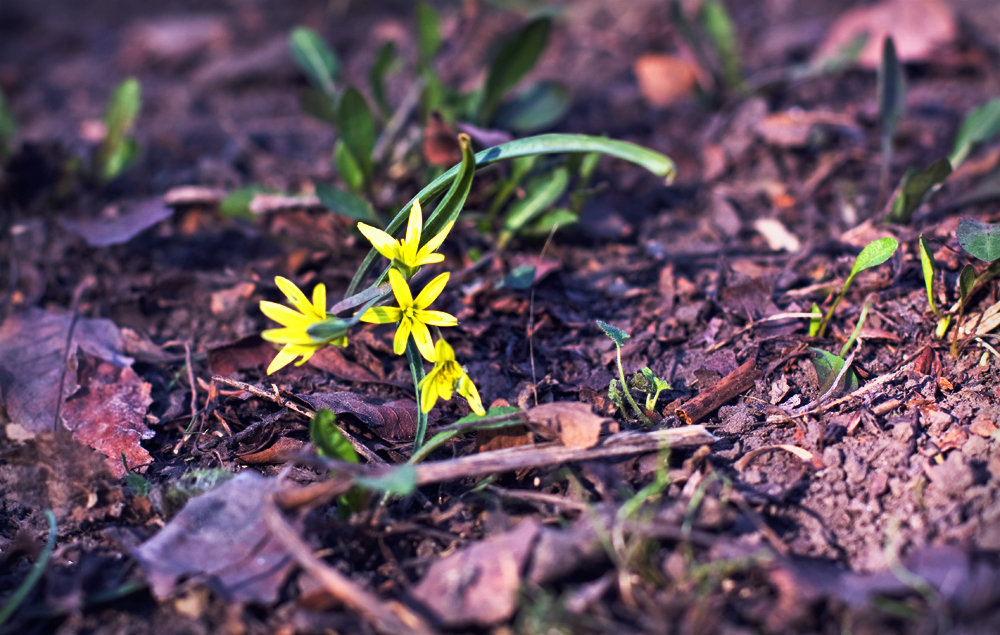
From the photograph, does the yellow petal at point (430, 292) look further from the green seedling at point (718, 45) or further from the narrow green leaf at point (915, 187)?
the green seedling at point (718, 45)

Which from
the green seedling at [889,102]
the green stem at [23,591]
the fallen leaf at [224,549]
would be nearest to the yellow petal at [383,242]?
the fallen leaf at [224,549]

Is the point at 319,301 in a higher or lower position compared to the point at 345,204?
higher

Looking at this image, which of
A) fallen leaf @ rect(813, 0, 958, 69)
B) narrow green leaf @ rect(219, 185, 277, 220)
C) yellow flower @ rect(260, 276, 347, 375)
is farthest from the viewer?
fallen leaf @ rect(813, 0, 958, 69)

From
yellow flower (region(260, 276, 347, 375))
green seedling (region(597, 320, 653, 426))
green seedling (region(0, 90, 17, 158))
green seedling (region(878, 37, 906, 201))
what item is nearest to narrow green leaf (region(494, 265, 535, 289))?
green seedling (region(597, 320, 653, 426))

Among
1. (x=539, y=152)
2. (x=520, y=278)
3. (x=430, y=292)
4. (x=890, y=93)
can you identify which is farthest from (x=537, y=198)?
(x=890, y=93)

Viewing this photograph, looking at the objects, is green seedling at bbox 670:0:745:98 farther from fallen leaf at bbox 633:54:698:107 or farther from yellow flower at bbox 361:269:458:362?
yellow flower at bbox 361:269:458:362

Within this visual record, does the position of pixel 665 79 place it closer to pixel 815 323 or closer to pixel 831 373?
pixel 815 323
